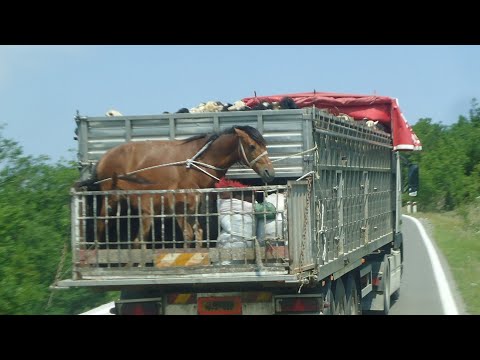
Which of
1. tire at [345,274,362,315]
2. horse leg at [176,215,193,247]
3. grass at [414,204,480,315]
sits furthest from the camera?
grass at [414,204,480,315]

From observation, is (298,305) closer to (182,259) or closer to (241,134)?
(182,259)

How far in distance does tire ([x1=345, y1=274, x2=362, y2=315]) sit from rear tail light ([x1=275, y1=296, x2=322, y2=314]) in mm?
2831

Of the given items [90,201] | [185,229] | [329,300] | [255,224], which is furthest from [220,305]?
[90,201]

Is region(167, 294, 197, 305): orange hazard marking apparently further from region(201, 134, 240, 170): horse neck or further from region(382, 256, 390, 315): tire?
region(382, 256, 390, 315): tire

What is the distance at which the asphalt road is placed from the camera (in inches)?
578

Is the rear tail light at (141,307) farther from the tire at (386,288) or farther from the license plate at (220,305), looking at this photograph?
the tire at (386,288)

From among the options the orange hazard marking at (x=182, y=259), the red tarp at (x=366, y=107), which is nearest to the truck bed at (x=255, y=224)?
the orange hazard marking at (x=182, y=259)

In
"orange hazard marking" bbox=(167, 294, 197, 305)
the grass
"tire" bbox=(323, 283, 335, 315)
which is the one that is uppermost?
"orange hazard marking" bbox=(167, 294, 197, 305)

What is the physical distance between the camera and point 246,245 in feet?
28.2

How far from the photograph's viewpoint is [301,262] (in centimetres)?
855

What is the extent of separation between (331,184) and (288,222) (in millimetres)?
2244

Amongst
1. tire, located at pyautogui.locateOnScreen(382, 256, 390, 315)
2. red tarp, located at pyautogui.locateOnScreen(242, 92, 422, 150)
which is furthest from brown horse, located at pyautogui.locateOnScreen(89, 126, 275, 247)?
tire, located at pyautogui.locateOnScreen(382, 256, 390, 315)

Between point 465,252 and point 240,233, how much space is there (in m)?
17.9

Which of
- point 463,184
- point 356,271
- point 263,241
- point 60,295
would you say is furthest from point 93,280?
point 463,184
